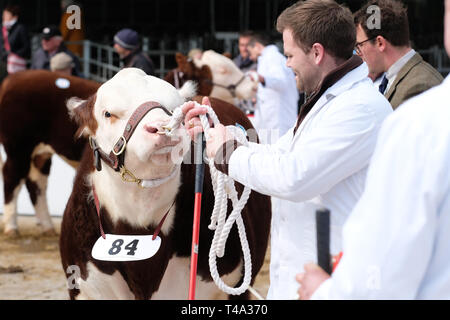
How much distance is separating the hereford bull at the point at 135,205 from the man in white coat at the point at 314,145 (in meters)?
0.54

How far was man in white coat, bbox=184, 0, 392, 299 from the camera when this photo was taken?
196cm

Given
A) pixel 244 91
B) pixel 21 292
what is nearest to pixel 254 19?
pixel 244 91

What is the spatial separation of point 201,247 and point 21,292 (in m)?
2.41

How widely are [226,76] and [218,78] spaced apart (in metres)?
0.11

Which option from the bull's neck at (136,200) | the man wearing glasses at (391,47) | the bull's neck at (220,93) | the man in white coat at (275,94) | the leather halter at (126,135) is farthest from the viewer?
the bull's neck at (220,93)

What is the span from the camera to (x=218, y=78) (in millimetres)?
8305

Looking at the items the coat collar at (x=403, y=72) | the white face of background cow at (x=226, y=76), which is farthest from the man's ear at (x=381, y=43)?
the white face of background cow at (x=226, y=76)

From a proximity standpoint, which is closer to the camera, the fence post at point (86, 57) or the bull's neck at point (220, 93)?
the bull's neck at point (220, 93)

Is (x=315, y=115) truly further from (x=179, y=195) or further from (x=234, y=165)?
(x=179, y=195)

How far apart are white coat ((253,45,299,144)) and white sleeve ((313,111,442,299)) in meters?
6.24

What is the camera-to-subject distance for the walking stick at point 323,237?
1.42 metres

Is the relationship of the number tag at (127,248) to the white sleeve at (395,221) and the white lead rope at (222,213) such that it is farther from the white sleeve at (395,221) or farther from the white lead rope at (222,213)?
the white sleeve at (395,221)

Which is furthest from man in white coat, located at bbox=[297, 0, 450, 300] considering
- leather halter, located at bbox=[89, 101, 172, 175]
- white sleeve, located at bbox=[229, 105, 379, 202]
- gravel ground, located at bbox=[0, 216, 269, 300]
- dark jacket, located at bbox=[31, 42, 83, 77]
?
dark jacket, located at bbox=[31, 42, 83, 77]
